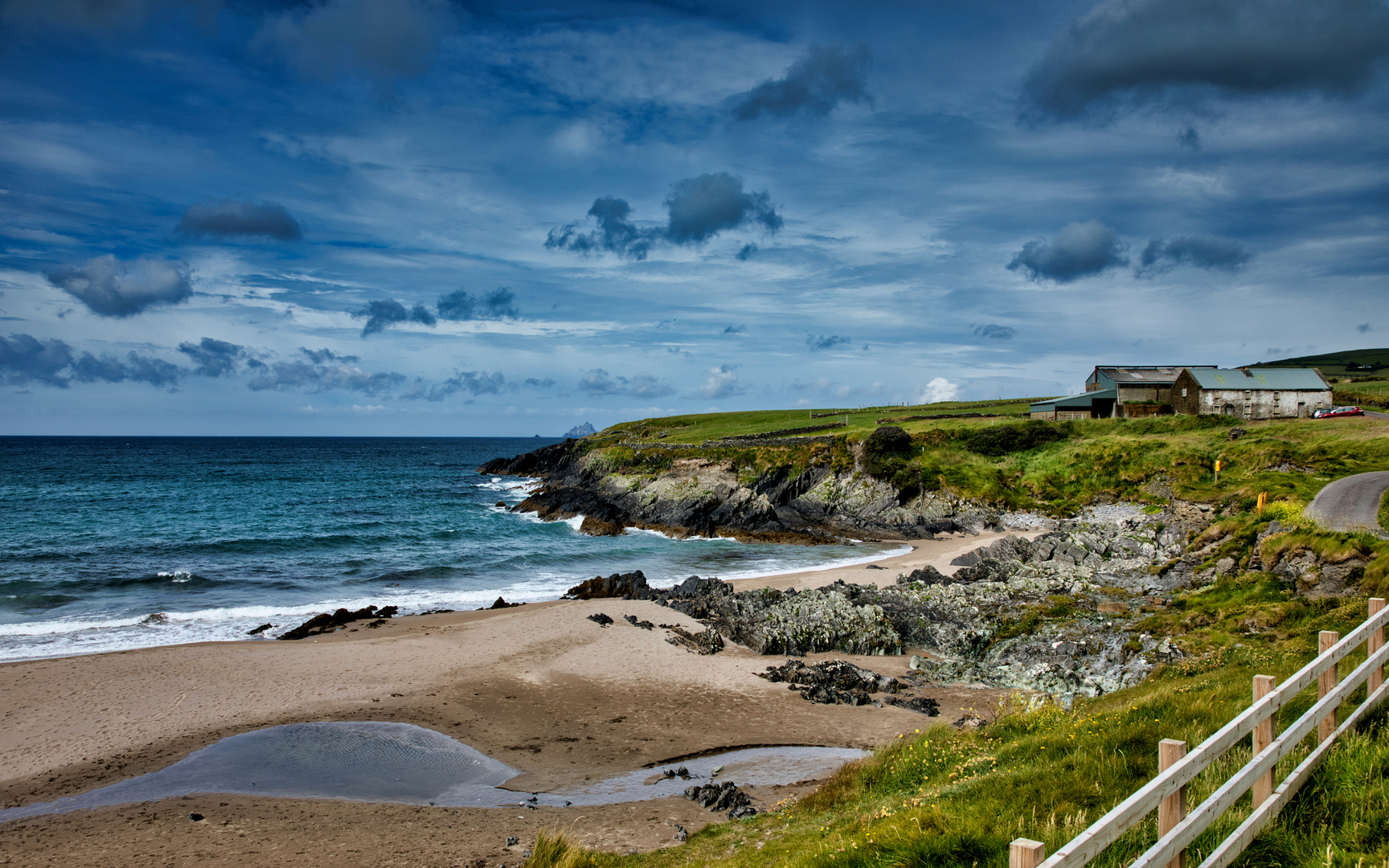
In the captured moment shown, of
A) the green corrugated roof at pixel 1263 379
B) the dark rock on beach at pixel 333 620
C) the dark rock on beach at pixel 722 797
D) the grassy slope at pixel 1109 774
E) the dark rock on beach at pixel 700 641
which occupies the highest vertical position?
the green corrugated roof at pixel 1263 379

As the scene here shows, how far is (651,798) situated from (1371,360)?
215m

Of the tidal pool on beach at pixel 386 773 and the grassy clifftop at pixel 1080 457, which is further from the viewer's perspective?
the grassy clifftop at pixel 1080 457

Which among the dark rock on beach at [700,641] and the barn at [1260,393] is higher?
the barn at [1260,393]

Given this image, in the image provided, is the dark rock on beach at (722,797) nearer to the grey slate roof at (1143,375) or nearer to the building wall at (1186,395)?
the building wall at (1186,395)

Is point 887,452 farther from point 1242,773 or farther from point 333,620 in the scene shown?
point 1242,773

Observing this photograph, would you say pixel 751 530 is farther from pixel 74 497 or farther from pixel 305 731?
pixel 74 497

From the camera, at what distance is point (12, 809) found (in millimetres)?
12555

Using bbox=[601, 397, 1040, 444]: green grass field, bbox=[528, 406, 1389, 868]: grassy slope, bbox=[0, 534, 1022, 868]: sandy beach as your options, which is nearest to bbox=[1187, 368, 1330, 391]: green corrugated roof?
bbox=[601, 397, 1040, 444]: green grass field

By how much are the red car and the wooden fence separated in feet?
165

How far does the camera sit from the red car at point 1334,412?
148ft

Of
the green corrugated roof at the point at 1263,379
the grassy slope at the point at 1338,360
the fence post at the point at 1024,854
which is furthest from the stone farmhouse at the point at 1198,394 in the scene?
the grassy slope at the point at 1338,360

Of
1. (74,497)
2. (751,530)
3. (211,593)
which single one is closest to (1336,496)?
(751,530)

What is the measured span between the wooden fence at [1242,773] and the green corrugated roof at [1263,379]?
54574 mm

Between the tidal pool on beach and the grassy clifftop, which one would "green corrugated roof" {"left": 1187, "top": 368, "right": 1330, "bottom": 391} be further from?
the tidal pool on beach
